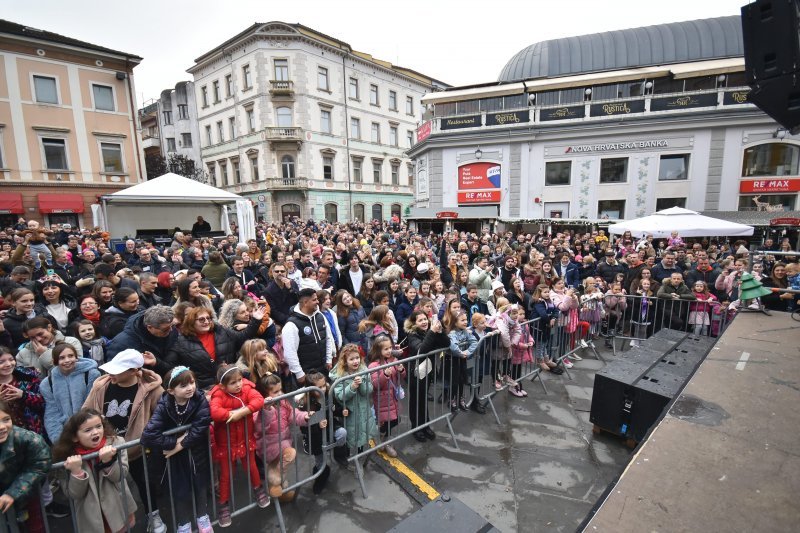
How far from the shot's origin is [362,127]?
38.7 m

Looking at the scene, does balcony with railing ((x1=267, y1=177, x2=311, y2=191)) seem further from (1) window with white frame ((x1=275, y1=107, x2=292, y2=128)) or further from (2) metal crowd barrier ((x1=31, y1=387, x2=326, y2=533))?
(2) metal crowd barrier ((x1=31, y1=387, x2=326, y2=533))

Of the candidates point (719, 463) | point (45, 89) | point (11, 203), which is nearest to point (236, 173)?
point (45, 89)

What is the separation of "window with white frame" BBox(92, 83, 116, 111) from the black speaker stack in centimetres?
3049

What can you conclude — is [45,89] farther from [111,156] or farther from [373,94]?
[373,94]

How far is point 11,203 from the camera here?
20.0 m

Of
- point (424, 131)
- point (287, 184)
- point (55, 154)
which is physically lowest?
point (287, 184)

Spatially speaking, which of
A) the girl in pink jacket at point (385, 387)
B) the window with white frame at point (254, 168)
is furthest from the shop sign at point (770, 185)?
the window with white frame at point (254, 168)

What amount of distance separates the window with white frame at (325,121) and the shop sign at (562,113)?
2094 centimetres

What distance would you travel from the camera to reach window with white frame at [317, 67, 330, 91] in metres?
34.7

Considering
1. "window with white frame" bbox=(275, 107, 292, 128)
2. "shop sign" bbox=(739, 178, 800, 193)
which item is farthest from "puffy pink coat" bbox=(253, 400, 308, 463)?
"window with white frame" bbox=(275, 107, 292, 128)

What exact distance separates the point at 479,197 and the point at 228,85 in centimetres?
2806

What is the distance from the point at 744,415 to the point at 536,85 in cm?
2529

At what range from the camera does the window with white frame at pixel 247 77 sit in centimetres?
3338

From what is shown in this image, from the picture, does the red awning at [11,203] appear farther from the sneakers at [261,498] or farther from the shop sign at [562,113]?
the shop sign at [562,113]
